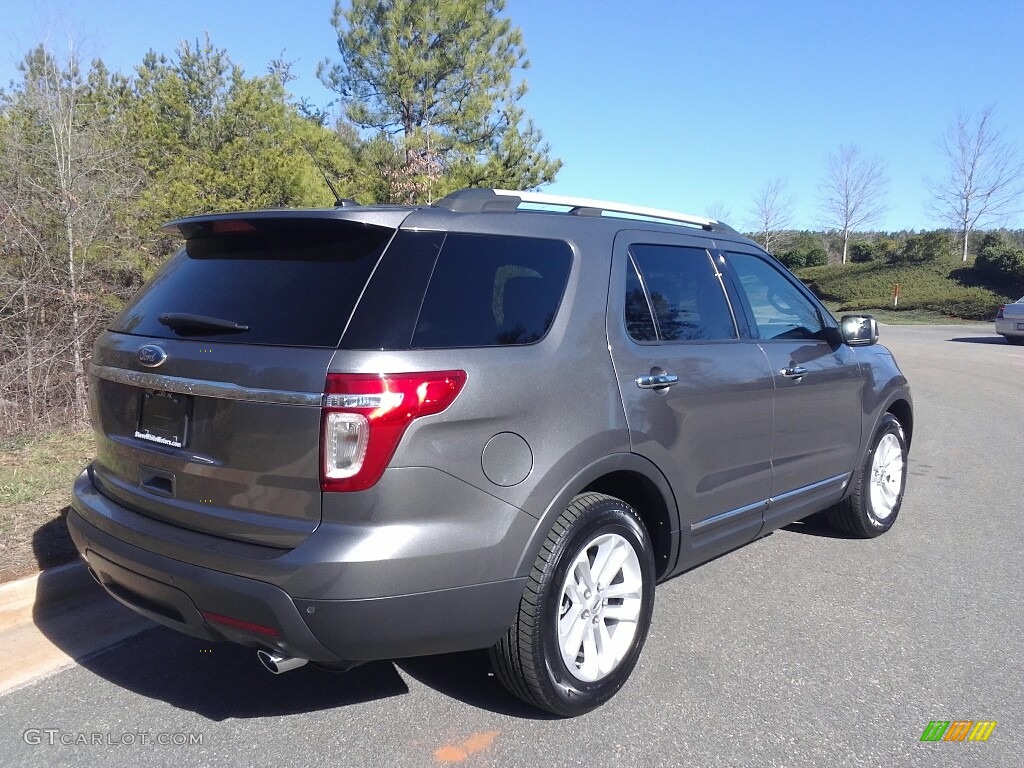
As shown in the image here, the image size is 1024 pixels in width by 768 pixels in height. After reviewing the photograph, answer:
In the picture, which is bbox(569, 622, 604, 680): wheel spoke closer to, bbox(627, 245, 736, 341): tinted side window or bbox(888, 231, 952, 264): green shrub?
bbox(627, 245, 736, 341): tinted side window

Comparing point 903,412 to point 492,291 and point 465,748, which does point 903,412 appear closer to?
point 492,291

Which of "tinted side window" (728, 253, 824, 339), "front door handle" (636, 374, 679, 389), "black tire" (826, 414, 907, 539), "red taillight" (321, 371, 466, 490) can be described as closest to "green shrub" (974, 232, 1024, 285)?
"black tire" (826, 414, 907, 539)

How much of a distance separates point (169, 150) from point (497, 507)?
10.5 m

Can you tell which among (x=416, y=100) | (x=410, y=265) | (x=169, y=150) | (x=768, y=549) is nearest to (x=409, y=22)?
(x=416, y=100)

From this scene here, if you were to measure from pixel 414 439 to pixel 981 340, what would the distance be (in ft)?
80.4

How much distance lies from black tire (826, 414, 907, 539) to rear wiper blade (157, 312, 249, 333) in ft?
12.4

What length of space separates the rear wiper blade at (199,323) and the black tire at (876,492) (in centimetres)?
379

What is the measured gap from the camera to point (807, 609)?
4.21 m

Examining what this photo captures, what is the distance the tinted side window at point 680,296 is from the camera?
359cm

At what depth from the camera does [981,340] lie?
2312 cm

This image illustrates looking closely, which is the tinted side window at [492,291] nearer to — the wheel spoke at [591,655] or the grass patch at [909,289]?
the wheel spoke at [591,655]

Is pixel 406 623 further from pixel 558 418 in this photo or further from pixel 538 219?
pixel 538 219

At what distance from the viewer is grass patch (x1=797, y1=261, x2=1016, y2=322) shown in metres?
35.1

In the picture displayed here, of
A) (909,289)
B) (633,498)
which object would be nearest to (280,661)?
(633,498)
